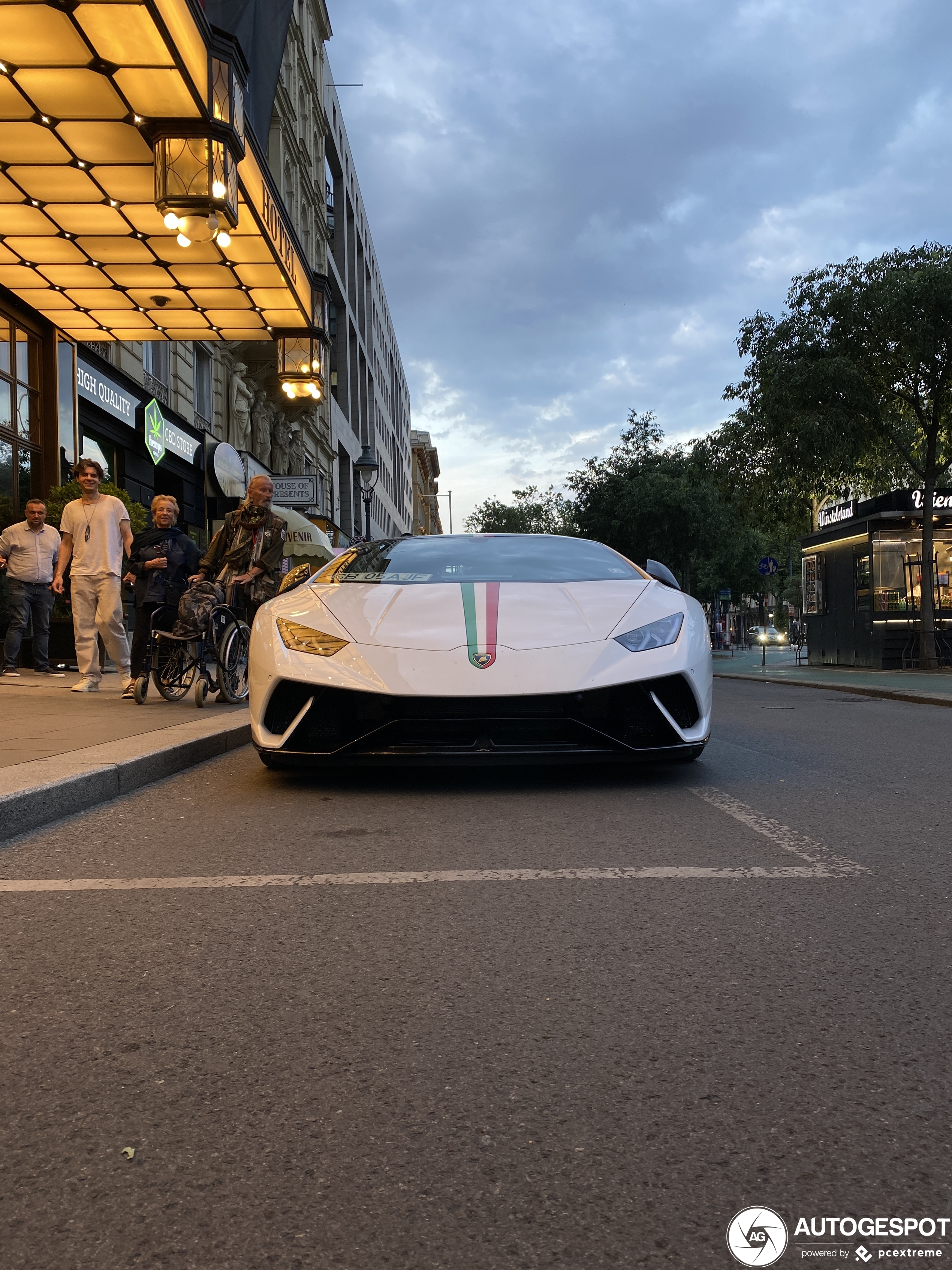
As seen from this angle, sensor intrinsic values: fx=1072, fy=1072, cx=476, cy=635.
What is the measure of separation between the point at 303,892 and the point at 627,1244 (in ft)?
6.33

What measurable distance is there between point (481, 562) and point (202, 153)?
23.1 feet

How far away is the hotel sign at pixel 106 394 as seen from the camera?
53.2 feet

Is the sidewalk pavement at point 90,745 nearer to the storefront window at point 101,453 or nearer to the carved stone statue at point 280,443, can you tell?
the storefront window at point 101,453

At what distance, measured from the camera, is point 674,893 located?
3.11m

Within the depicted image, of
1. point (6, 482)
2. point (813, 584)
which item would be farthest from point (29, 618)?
point (813, 584)

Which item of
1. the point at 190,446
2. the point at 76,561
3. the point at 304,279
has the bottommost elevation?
the point at 76,561

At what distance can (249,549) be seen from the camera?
8.81m

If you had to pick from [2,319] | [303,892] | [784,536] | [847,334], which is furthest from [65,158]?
[784,536]

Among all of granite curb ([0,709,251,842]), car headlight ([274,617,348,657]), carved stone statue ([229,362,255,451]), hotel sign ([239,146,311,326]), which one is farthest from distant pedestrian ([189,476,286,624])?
carved stone statue ([229,362,255,451])

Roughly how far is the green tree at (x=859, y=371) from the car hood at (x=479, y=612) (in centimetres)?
1737

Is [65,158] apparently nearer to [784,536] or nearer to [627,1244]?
[627,1244]

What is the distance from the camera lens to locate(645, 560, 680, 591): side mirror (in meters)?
5.77

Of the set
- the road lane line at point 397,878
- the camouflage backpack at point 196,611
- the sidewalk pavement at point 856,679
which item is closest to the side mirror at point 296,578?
the camouflage backpack at point 196,611

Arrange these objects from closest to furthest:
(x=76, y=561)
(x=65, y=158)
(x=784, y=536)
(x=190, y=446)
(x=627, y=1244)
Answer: (x=627, y=1244)
(x=76, y=561)
(x=65, y=158)
(x=190, y=446)
(x=784, y=536)
